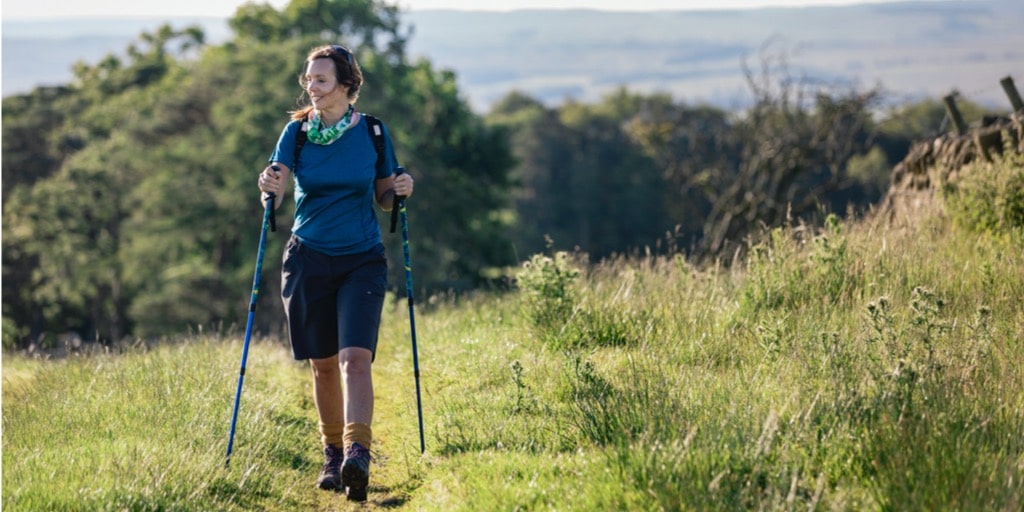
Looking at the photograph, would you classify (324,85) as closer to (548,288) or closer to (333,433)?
(333,433)

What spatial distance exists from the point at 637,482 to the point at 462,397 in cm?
244

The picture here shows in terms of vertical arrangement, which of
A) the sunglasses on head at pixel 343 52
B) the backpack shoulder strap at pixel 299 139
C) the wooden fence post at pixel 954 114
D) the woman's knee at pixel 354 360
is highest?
the sunglasses on head at pixel 343 52

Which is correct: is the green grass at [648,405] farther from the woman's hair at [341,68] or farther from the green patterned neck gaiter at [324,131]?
the woman's hair at [341,68]

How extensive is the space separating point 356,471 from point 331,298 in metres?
0.97

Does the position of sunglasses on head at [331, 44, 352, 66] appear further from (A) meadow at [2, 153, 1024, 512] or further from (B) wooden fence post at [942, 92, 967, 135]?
(B) wooden fence post at [942, 92, 967, 135]

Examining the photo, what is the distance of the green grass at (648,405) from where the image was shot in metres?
4.62

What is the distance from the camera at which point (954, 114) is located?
13352 millimetres

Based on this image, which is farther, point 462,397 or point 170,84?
point 170,84

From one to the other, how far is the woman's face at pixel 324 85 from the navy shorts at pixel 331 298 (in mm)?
779

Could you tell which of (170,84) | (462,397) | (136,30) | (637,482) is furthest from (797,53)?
(136,30)

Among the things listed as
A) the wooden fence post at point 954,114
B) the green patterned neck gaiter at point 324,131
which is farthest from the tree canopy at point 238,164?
the green patterned neck gaiter at point 324,131

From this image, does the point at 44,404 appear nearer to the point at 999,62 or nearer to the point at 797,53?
the point at 797,53

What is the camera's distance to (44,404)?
700cm

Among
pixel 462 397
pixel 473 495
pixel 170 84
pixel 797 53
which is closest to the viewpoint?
pixel 473 495
